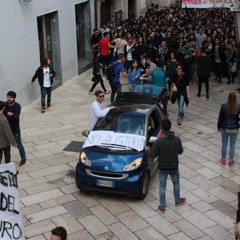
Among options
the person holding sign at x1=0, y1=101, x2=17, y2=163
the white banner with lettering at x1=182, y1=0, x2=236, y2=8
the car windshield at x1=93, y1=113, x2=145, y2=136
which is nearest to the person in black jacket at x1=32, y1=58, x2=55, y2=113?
the white banner with lettering at x1=182, y1=0, x2=236, y2=8

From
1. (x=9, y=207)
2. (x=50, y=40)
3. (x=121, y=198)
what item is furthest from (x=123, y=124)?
(x=50, y=40)

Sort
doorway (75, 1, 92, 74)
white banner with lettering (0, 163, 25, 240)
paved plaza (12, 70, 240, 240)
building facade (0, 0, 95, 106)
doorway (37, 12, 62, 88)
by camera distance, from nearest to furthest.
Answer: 1. white banner with lettering (0, 163, 25, 240)
2. paved plaza (12, 70, 240, 240)
3. building facade (0, 0, 95, 106)
4. doorway (37, 12, 62, 88)
5. doorway (75, 1, 92, 74)

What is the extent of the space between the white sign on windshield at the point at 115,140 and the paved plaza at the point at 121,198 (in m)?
0.99

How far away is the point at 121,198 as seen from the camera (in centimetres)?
935

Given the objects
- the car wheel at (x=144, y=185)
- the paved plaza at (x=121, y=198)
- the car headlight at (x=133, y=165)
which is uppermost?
the car headlight at (x=133, y=165)

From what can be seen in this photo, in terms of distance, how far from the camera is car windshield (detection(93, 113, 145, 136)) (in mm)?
9773

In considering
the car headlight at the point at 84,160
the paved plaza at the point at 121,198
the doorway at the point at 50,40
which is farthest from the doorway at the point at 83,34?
the car headlight at the point at 84,160

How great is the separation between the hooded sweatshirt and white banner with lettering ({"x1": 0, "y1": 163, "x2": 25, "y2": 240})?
9.55ft

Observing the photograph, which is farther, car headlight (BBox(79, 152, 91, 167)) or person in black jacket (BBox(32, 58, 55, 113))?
person in black jacket (BBox(32, 58, 55, 113))

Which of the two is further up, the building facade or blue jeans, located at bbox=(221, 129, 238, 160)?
the building facade

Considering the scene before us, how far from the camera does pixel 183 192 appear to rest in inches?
380

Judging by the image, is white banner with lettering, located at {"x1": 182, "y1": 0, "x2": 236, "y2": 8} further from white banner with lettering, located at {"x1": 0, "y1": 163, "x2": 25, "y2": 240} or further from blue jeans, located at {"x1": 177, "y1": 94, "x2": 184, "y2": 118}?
white banner with lettering, located at {"x1": 0, "y1": 163, "x2": 25, "y2": 240}

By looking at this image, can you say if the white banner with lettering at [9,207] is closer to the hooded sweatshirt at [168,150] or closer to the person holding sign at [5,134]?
the hooded sweatshirt at [168,150]

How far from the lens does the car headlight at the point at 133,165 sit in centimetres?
895
